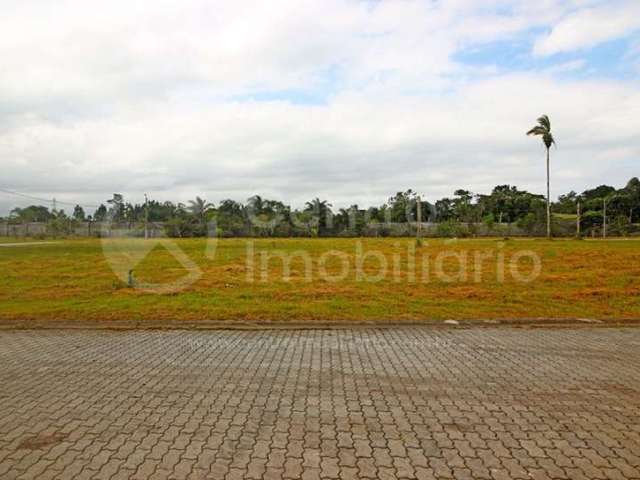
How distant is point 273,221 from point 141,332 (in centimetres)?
3969

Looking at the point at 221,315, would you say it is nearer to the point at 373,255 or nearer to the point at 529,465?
the point at 529,465

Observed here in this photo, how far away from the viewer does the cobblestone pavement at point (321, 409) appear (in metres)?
3.36

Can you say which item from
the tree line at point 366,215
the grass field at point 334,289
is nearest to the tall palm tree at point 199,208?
the tree line at point 366,215

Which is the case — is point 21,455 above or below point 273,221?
below

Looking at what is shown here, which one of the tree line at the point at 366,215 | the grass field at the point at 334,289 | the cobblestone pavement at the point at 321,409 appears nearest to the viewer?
the cobblestone pavement at the point at 321,409

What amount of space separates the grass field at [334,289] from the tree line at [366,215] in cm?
2241

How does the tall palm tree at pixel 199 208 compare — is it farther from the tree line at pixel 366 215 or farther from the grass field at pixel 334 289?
the grass field at pixel 334 289

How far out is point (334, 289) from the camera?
39.5ft

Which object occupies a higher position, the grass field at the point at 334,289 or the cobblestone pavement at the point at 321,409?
the grass field at the point at 334,289

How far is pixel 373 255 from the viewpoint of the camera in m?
19.8

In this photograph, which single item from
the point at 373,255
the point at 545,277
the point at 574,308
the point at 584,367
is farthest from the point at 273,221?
the point at 584,367

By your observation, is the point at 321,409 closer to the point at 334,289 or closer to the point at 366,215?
the point at 334,289

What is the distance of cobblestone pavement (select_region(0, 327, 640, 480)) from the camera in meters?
3.36

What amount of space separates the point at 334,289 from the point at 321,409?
301 inches
